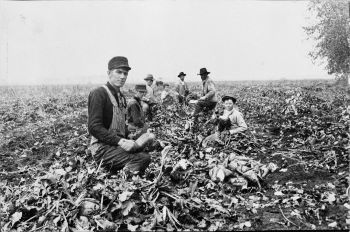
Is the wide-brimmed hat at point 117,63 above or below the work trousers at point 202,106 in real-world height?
above

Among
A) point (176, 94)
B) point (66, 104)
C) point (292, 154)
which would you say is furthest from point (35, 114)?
point (292, 154)

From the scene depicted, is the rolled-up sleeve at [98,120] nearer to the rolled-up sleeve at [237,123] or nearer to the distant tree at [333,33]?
the rolled-up sleeve at [237,123]

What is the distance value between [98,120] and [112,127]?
0.26 meters

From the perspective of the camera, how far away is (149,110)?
9812 millimetres

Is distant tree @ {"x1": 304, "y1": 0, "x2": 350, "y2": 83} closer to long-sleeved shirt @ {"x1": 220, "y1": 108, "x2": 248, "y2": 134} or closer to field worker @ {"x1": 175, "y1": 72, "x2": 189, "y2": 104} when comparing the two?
field worker @ {"x1": 175, "y1": 72, "x2": 189, "y2": 104}

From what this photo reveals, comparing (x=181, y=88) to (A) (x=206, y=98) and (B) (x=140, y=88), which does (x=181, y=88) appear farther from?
(B) (x=140, y=88)

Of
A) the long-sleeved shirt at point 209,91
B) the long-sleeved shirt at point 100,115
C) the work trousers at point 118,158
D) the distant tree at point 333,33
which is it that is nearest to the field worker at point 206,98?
the long-sleeved shirt at point 209,91

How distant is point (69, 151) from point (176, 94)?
18.6ft

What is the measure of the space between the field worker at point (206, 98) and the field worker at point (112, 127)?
521 centimetres

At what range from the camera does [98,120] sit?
409 centimetres

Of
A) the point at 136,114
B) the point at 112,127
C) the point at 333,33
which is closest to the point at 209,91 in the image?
the point at 136,114

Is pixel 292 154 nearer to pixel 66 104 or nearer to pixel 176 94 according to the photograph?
pixel 176 94

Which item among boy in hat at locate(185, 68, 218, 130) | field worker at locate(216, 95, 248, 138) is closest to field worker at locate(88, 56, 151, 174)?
field worker at locate(216, 95, 248, 138)

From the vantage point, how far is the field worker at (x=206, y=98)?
9519 mm
